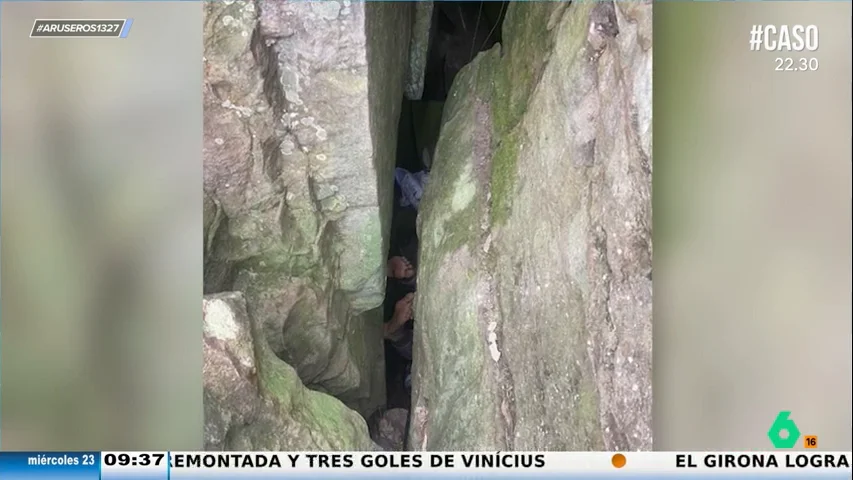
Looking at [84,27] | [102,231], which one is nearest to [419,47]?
[84,27]

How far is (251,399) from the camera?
7.86 feet

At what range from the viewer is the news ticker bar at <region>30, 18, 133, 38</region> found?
210 centimetres

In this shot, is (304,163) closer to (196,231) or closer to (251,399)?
(196,231)

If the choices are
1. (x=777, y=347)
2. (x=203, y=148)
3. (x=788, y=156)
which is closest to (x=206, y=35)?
(x=203, y=148)

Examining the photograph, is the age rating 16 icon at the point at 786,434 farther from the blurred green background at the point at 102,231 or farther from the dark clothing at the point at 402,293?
the blurred green background at the point at 102,231

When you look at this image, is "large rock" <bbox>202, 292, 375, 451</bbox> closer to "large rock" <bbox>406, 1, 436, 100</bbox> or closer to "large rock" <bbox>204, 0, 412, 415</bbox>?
"large rock" <bbox>204, 0, 412, 415</bbox>

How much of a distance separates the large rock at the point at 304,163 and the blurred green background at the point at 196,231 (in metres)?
0.24

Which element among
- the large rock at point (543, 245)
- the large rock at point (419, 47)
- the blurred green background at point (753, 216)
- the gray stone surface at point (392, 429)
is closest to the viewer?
the blurred green background at point (753, 216)

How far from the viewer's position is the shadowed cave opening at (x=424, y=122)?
3.32 m

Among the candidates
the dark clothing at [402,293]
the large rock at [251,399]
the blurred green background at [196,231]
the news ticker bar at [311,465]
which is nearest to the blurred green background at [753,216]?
the blurred green background at [196,231]

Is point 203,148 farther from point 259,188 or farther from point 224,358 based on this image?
point 224,358

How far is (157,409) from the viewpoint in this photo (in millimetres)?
2207

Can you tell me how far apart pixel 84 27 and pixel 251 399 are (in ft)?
4.59

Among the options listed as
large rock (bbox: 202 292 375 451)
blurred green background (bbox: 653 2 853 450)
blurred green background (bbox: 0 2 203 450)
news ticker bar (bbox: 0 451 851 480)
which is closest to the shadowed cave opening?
large rock (bbox: 202 292 375 451)
